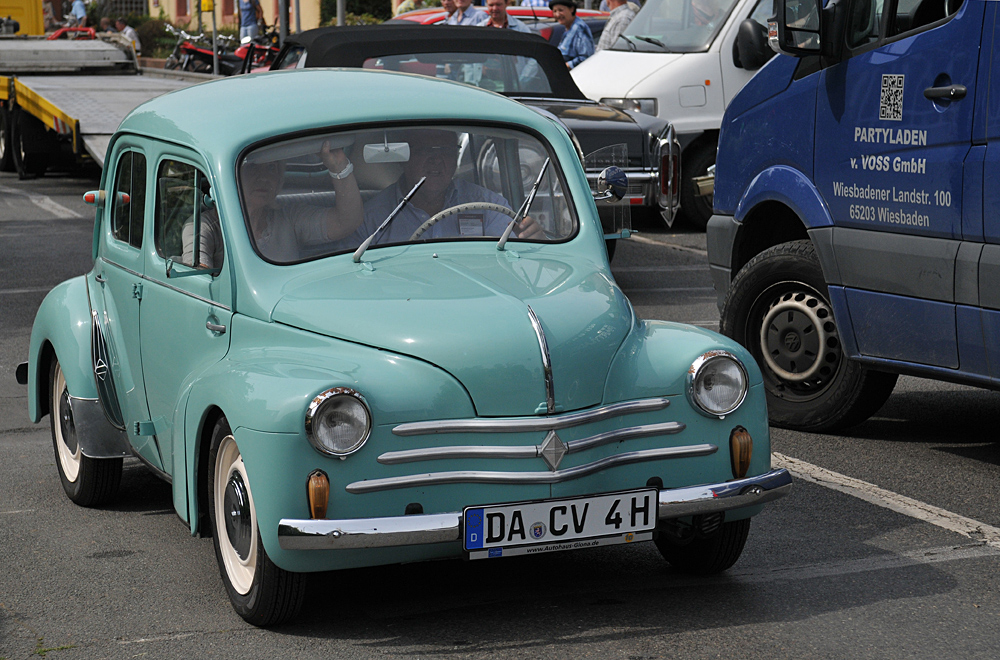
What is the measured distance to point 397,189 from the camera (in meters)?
4.82

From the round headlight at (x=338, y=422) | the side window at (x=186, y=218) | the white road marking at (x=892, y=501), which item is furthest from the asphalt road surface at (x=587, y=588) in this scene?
the side window at (x=186, y=218)

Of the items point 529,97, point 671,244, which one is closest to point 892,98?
point 529,97

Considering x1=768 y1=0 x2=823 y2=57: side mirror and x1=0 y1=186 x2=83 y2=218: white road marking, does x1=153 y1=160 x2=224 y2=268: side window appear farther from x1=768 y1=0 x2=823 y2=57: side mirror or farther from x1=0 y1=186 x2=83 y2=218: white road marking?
x1=0 y1=186 x2=83 y2=218: white road marking

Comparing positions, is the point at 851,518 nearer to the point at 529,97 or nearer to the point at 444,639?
the point at 444,639

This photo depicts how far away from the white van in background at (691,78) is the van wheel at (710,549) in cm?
952

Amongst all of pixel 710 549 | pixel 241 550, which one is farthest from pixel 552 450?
pixel 241 550

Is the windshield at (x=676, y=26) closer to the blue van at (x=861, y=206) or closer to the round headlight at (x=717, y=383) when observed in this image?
the blue van at (x=861, y=206)

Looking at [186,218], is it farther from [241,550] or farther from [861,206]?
[861,206]

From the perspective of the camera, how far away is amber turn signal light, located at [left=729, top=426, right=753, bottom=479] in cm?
425

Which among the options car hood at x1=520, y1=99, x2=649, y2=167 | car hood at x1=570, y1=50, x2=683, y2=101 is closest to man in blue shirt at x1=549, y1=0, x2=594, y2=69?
car hood at x1=570, y1=50, x2=683, y2=101

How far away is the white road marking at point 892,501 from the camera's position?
202 inches

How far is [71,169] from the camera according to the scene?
65.1 feet

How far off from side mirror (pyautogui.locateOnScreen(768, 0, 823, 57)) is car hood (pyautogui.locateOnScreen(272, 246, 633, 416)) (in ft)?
6.83

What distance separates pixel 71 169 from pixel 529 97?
10.5 m
